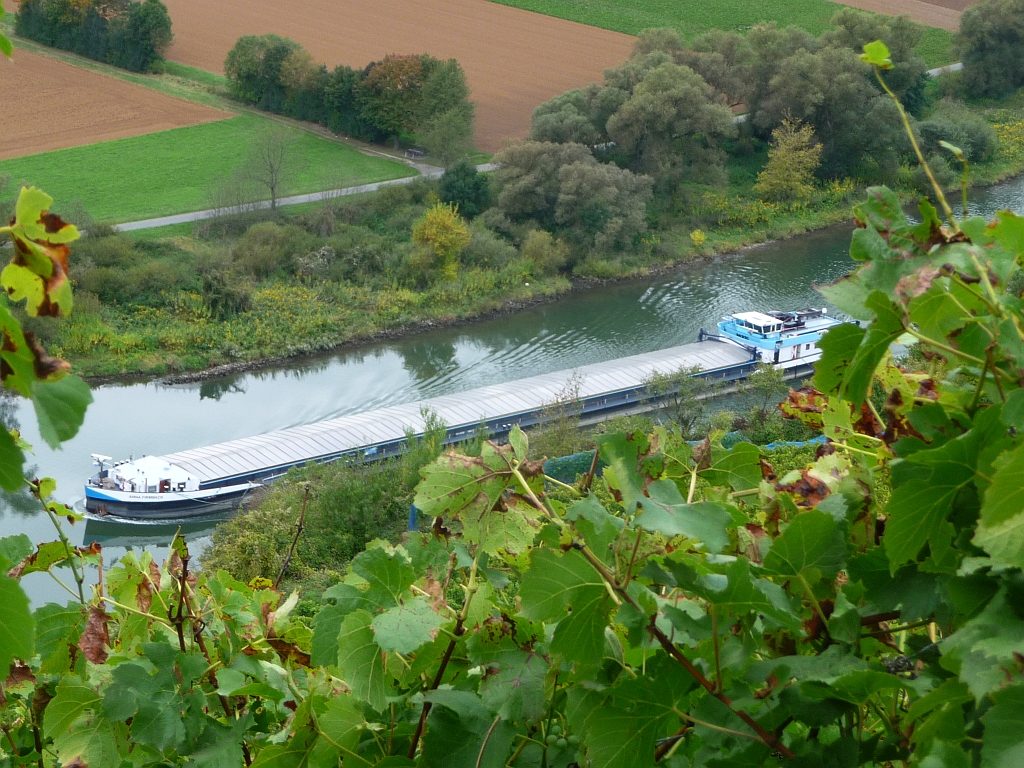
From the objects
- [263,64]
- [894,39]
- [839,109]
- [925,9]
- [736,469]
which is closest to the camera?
[736,469]

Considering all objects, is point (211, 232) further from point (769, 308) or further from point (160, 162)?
point (769, 308)

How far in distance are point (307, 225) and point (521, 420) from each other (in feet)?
26.5

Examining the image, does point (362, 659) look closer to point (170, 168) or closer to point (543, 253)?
point (543, 253)

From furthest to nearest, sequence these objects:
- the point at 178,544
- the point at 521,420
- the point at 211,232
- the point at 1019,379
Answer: the point at 211,232 → the point at 521,420 → the point at 178,544 → the point at 1019,379

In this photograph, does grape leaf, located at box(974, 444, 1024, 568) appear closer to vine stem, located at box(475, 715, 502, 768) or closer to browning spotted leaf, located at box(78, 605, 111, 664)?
vine stem, located at box(475, 715, 502, 768)

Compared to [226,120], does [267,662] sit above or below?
above

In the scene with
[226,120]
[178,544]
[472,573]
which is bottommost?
[226,120]

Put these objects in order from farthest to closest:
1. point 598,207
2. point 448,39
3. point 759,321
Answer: point 448,39 → point 598,207 → point 759,321

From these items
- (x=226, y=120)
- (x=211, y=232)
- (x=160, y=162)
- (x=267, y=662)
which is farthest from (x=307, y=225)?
(x=267, y=662)

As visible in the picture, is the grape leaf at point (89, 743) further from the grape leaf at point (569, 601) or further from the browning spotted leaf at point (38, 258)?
the browning spotted leaf at point (38, 258)

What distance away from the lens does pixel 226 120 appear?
2677cm

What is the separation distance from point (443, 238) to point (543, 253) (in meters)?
1.85

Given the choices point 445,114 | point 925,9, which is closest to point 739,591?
point 445,114

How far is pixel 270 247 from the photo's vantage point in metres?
19.9
